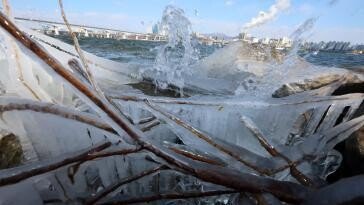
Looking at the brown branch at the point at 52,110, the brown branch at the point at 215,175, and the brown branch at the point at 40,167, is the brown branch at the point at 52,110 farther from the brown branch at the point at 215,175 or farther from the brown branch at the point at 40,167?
the brown branch at the point at 215,175

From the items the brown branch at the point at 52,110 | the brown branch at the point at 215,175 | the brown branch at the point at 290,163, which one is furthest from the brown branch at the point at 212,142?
the brown branch at the point at 52,110

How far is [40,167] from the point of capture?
1214 millimetres

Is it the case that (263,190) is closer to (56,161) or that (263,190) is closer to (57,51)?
(56,161)

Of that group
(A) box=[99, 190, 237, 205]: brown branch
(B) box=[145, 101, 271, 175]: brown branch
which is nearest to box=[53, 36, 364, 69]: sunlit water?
(B) box=[145, 101, 271, 175]: brown branch

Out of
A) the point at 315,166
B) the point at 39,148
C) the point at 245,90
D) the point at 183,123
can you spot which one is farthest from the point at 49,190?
the point at 245,90

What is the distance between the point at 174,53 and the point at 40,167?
306cm

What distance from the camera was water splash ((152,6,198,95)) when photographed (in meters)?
3.78

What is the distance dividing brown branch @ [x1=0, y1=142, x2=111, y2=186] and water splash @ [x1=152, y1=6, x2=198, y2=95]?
7.98ft

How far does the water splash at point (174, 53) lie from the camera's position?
12.4ft

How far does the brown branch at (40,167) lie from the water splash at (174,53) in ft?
7.98

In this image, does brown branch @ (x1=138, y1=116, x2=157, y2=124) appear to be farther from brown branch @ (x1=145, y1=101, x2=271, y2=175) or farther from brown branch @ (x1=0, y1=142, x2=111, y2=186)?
brown branch @ (x1=0, y1=142, x2=111, y2=186)

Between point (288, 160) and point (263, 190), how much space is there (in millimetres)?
606

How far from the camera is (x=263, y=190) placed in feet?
4.06

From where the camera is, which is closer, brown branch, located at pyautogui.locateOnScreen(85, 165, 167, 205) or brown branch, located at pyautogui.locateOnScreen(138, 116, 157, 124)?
brown branch, located at pyautogui.locateOnScreen(85, 165, 167, 205)
